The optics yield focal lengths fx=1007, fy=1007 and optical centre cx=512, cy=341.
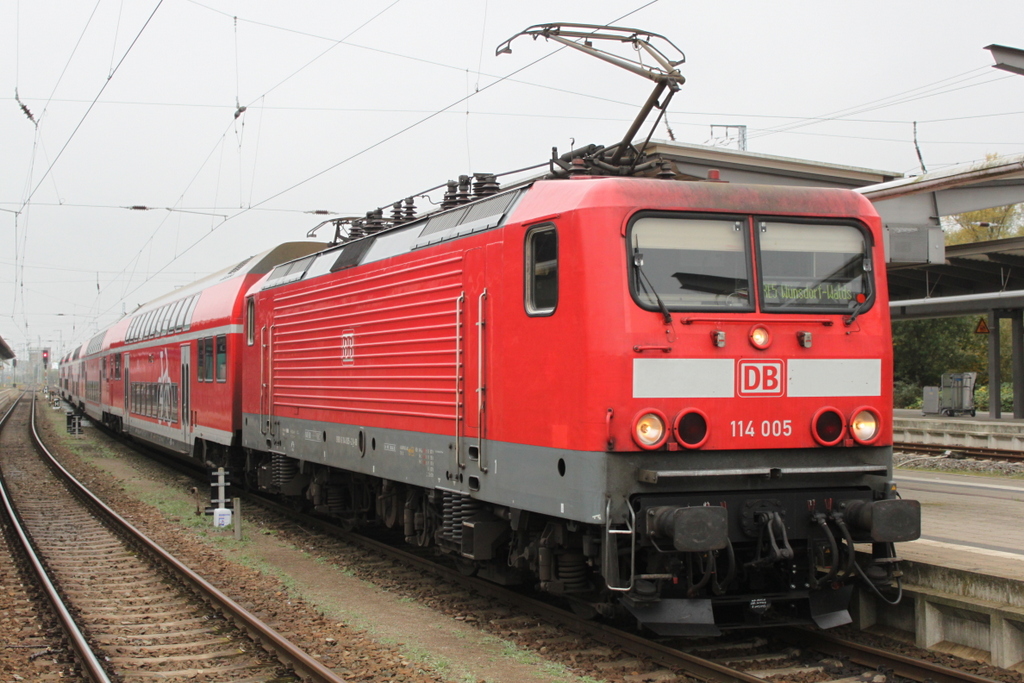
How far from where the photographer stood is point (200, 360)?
18.5 metres

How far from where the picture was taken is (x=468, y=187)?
10344 millimetres

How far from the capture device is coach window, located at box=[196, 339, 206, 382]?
18.2 metres

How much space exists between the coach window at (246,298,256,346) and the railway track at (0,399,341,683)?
10.4 ft

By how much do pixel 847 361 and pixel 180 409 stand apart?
15.6 metres

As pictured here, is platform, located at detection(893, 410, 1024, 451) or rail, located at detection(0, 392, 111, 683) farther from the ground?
platform, located at detection(893, 410, 1024, 451)

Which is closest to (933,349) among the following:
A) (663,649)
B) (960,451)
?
(960,451)

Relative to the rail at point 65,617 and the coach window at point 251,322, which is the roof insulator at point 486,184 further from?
the coach window at point 251,322

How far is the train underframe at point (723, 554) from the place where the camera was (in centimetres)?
667

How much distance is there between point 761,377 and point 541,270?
5.80 ft

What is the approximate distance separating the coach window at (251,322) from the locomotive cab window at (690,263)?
9.42 metres

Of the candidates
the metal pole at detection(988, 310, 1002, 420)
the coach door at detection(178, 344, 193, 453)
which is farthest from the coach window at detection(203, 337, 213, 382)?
the metal pole at detection(988, 310, 1002, 420)

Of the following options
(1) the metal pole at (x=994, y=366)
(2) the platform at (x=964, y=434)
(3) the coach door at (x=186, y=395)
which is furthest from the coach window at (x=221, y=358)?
(1) the metal pole at (x=994, y=366)

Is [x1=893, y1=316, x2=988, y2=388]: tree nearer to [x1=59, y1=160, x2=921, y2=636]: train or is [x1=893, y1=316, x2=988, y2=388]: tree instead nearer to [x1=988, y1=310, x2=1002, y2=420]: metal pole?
[x1=988, y1=310, x2=1002, y2=420]: metal pole

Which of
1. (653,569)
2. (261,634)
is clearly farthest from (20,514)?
(653,569)
